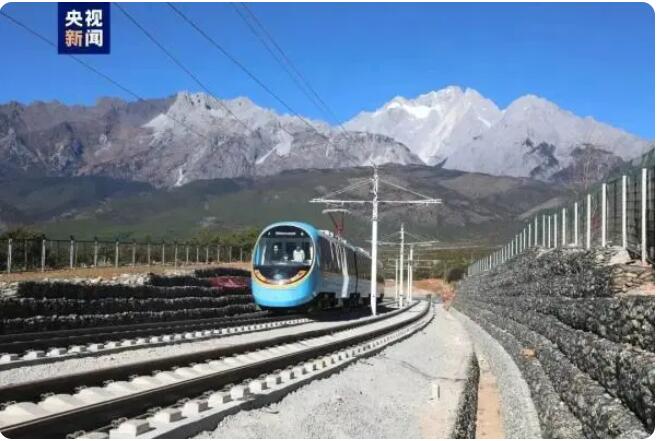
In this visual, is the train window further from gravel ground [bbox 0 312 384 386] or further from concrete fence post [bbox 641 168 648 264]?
concrete fence post [bbox 641 168 648 264]

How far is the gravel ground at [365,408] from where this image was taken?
10484 mm

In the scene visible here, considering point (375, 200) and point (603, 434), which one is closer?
point (603, 434)

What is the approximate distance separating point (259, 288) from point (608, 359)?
2159 cm

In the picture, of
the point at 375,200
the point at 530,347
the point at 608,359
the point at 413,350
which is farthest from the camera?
the point at 375,200

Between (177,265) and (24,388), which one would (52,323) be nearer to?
(24,388)

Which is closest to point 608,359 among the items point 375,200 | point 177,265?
point 375,200

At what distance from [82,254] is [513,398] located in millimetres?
26686

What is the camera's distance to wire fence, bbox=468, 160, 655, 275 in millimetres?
14641

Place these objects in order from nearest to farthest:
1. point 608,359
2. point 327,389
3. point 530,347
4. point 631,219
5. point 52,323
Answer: point 608,359
point 327,389
point 631,219
point 530,347
point 52,323

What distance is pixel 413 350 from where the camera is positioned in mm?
26297

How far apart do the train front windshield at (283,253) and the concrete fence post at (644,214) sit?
17.3 metres

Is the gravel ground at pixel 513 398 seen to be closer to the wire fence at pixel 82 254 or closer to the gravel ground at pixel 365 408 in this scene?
the gravel ground at pixel 365 408

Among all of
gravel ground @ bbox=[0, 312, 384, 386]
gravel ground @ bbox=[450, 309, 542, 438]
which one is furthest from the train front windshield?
gravel ground @ bbox=[0, 312, 384, 386]

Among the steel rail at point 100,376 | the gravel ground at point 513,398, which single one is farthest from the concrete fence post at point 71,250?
the steel rail at point 100,376
